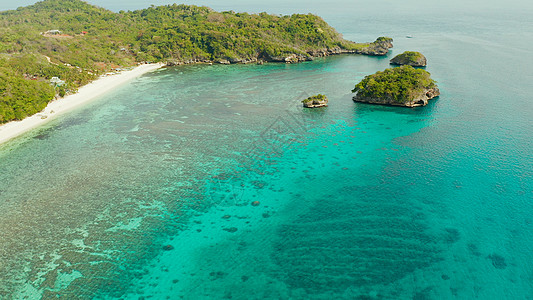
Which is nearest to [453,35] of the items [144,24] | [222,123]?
[222,123]

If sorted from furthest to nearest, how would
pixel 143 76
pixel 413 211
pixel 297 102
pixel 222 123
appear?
pixel 143 76
pixel 297 102
pixel 222 123
pixel 413 211

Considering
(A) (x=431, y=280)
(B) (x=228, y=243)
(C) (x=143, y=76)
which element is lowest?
(A) (x=431, y=280)

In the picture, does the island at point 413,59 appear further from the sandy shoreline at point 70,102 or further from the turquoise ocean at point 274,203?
the sandy shoreline at point 70,102

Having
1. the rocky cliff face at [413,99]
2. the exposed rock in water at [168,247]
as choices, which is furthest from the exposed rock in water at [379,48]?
the exposed rock in water at [168,247]

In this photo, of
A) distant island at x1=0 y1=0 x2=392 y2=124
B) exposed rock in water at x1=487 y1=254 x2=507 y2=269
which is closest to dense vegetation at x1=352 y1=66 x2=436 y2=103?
exposed rock in water at x1=487 y1=254 x2=507 y2=269

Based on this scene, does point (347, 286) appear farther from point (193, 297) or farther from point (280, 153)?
point (280, 153)

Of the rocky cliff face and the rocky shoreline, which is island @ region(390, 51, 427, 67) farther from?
the rocky cliff face

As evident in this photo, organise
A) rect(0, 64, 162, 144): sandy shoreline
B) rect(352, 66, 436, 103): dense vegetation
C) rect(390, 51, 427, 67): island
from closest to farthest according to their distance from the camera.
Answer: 1. rect(0, 64, 162, 144): sandy shoreline
2. rect(352, 66, 436, 103): dense vegetation
3. rect(390, 51, 427, 67): island
